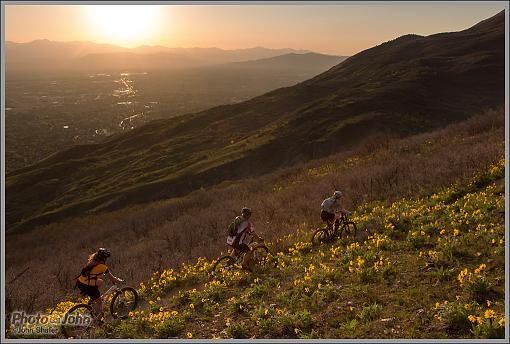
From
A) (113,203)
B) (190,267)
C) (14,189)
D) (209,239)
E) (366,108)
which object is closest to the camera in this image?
(190,267)

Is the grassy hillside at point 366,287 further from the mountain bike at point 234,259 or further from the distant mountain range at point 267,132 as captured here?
the distant mountain range at point 267,132

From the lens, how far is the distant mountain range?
63219 mm

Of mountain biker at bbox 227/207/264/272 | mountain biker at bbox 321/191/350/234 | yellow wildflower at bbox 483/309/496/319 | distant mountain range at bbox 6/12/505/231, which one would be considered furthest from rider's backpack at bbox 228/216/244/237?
distant mountain range at bbox 6/12/505/231

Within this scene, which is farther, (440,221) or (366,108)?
A: (366,108)

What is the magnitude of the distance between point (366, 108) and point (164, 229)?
2135 inches

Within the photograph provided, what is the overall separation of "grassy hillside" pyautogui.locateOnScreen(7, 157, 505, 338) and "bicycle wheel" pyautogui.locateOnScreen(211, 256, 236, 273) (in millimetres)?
415

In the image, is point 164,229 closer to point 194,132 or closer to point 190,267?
point 190,267

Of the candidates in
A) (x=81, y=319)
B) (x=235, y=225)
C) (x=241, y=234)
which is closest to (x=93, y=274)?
(x=81, y=319)

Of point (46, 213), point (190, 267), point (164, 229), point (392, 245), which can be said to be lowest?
point (46, 213)

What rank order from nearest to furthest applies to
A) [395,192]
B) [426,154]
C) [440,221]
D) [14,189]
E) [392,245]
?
1. [392,245]
2. [440,221]
3. [395,192]
4. [426,154]
5. [14,189]

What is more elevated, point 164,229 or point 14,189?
point 164,229

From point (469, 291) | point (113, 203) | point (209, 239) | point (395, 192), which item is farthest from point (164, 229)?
point (113, 203)

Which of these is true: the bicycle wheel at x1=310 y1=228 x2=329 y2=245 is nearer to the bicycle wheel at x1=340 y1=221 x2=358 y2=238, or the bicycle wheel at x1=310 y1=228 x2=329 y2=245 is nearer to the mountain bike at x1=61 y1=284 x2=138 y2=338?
the bicycle wheel at x1=340 y1=221 x2=358 y2=238

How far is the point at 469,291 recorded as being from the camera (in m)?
9.48
